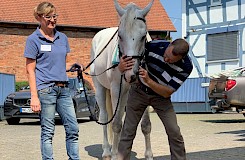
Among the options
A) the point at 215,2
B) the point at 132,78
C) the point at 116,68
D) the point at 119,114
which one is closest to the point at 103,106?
the point at 119,114

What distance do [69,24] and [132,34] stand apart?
27077 mm

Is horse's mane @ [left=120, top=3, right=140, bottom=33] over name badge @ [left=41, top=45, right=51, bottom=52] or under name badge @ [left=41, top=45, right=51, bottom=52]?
over

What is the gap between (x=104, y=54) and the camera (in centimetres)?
834

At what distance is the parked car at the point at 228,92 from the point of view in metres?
12.7

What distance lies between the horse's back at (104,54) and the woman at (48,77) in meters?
1.41

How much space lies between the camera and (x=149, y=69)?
5.66 metres

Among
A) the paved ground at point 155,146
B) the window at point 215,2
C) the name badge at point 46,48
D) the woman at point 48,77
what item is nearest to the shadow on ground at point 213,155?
the paved ground at point 155,146

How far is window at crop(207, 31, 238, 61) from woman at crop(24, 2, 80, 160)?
2006cm

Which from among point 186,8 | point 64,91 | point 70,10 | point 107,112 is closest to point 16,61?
point 70,10

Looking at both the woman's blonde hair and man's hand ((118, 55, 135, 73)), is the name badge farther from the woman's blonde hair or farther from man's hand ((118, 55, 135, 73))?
man's hand ((118, 55, 135, 73))

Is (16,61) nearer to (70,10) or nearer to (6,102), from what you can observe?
(70,10)

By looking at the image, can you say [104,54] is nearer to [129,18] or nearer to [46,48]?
[46,48]

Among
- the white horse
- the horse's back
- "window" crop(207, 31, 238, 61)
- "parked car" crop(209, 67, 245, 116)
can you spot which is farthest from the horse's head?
"window" crop(207, 31, 238, 61)

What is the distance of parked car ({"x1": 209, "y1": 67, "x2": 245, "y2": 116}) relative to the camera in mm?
12719
